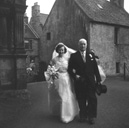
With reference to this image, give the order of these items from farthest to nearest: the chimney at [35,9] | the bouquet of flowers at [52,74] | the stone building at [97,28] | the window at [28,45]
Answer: the chimney at [35,9], the window at [28,45], the stone building at [97,28], the bouquet of flowers at [52,74]

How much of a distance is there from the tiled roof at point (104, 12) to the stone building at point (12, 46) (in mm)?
11346

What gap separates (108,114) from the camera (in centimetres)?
572

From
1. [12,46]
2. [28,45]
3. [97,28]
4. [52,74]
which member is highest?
[97,28]

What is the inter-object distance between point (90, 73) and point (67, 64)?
0.75 m

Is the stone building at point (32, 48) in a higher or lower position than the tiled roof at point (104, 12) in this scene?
lower

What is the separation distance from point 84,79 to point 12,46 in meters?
3.92

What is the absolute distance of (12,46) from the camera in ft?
24.7

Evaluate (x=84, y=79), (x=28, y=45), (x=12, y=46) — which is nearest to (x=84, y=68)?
(x=84, y=79)

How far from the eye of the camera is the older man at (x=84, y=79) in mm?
4855

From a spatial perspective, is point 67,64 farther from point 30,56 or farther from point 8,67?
point 30,56

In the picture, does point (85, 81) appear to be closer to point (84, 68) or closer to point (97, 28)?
point (84, 68)

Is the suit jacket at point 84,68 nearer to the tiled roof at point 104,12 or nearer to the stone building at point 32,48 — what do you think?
the tiled roof at point 104,12

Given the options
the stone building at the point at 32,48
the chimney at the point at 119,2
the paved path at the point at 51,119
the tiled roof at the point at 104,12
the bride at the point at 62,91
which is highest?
the chimney at the point at 119,2

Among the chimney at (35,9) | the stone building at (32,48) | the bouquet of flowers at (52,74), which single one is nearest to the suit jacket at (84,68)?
the bouquet of flowers at (52,74)
